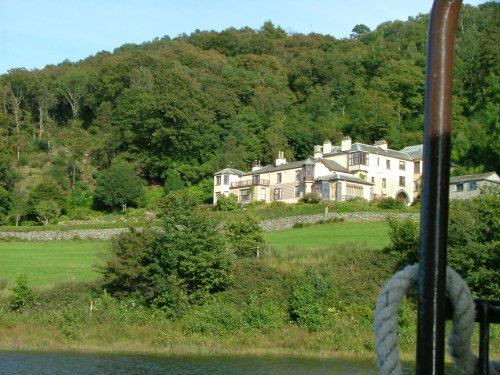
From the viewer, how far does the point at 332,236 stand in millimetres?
45781

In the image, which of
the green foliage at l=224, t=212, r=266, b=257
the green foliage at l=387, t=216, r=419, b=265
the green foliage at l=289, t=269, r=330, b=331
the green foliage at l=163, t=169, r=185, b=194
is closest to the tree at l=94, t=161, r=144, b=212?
the green foliage at l=163, t=169, r=185, b=194

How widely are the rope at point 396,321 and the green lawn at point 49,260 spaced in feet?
113

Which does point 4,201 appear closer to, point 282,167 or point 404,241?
point 282,167

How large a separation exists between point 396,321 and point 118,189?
69.4 meters

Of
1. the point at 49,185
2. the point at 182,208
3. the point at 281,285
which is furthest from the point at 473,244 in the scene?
the point at 49,185

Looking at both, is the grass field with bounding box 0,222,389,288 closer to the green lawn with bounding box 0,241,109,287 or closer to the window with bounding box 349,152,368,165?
the green lawn with bounding box 0,241,109,287

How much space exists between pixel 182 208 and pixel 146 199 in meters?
38.1

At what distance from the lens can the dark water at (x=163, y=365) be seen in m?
22.8

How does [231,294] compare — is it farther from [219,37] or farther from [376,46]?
[219,37]

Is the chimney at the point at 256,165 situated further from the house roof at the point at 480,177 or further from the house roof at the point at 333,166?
the house roof at the point at 480,177

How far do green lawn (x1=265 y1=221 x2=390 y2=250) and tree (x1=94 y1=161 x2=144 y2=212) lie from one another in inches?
907

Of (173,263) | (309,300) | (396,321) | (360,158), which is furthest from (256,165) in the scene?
(396,321)

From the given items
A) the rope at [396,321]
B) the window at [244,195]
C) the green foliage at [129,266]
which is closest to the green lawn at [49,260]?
the green foliage at [129,266]

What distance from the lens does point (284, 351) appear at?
95.3ft
